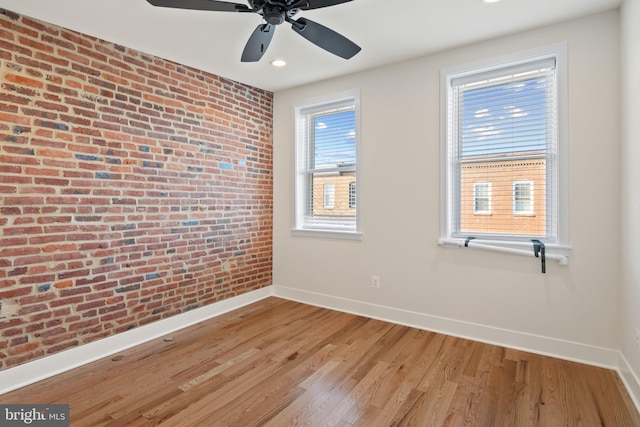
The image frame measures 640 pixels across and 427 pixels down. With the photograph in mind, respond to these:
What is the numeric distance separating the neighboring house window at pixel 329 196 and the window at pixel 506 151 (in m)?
1.32

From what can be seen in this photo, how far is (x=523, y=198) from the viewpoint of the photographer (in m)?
2.82

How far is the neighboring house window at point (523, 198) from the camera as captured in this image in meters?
2.80

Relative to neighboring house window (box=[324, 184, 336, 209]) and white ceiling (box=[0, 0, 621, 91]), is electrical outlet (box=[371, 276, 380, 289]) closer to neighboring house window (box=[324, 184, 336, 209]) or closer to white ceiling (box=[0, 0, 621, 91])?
neighboring house window (box=[324, 184, 336, 209])

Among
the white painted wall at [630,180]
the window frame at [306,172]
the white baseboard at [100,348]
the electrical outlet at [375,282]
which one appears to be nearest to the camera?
the white painted wall at [630,180]

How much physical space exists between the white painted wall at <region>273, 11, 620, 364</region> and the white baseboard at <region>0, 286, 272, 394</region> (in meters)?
1.04

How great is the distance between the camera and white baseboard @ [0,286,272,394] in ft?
7.55

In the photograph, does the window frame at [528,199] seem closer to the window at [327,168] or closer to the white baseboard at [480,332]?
the white baseboard at [480,332]

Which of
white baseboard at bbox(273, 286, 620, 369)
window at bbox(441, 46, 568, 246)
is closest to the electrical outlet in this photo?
white baseboard at bbox(273, 286, 620, 369)

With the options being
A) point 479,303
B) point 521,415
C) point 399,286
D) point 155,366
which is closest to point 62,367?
point 155,366

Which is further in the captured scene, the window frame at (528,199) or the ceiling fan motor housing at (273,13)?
the window frame at (528,199)

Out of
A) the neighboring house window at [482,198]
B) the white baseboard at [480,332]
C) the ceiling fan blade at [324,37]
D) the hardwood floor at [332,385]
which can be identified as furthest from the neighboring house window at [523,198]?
the ceiling fan blade at [324,37]

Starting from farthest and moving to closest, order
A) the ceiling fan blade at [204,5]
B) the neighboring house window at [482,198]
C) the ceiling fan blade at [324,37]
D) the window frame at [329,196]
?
1. the window frame at [329,196]
2. the neighboring house window at [482,198]
3. the ceiling fan blade at [324,37]
4. the ceiling fan blade at [204,5]

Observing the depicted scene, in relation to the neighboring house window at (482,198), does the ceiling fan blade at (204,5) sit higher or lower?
higher

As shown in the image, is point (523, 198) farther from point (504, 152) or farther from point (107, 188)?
point (107, 188)
